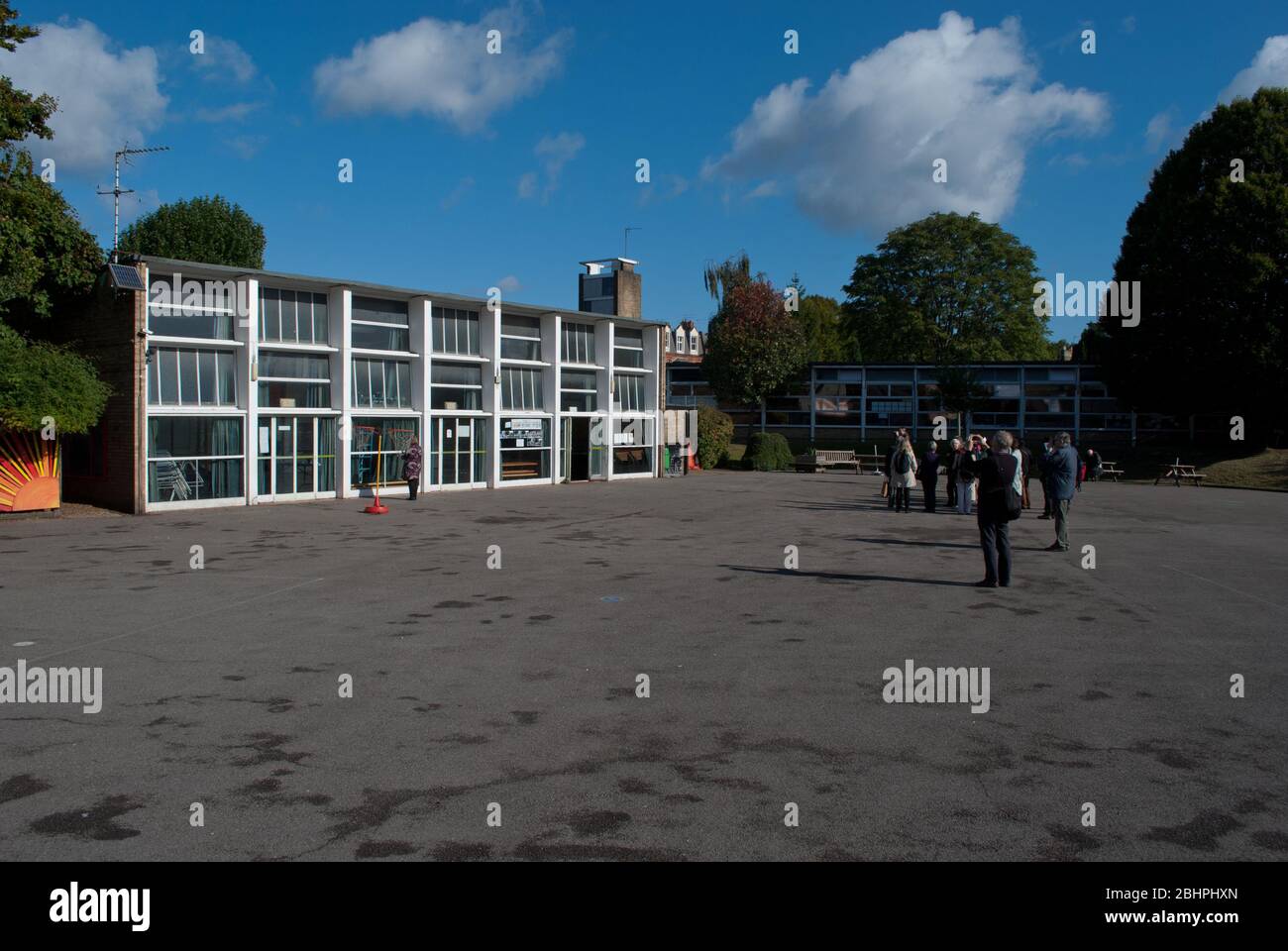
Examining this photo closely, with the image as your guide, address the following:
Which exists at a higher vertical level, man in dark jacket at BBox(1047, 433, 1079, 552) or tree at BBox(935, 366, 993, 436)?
Result: tree at BBox(935, 366, 993, 436)

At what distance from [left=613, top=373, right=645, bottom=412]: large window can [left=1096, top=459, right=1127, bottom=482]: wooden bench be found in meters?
17.8

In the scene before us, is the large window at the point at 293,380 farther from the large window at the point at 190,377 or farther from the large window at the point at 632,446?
the large window at the point at 632,446

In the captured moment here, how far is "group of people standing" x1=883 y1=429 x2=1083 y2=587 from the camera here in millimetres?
12594

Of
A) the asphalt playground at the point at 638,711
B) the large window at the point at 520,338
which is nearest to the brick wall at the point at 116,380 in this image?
the asphalt playground at the point at 638,711

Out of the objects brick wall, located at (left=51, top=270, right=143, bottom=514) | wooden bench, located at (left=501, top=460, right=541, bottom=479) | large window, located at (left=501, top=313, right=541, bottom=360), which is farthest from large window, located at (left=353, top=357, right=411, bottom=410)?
brick wall, located at (left=51, top=270, right=143, bottom=514)

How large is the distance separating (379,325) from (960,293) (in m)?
38.3

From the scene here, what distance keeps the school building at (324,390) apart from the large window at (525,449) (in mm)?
55

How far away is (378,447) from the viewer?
1151 inches

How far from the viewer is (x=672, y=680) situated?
8000 mm

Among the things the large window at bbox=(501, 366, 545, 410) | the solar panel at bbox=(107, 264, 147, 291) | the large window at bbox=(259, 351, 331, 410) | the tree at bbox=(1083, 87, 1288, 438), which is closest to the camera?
the solar panel at bbox=(107, 264, 147, 291)

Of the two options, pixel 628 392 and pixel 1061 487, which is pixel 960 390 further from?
pixel 1061 487

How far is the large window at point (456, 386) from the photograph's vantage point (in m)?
31.3
